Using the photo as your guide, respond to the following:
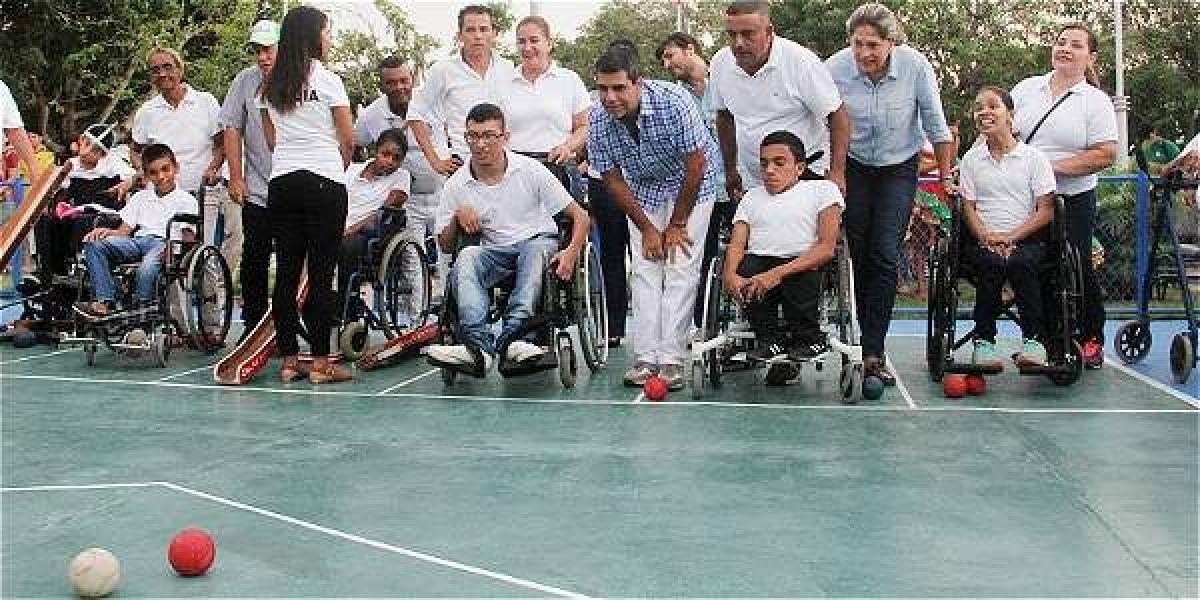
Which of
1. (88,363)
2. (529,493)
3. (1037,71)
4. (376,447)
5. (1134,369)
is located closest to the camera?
(529,493)

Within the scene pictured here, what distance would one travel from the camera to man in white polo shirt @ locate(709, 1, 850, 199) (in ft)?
20.0

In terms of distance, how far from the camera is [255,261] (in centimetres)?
730

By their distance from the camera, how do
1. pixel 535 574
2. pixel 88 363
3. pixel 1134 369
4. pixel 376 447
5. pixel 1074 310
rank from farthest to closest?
pixel 88 363
pixel 1134 369
pixel 1074 310
pixel 376 447
pixel 535 574

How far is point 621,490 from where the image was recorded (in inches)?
169

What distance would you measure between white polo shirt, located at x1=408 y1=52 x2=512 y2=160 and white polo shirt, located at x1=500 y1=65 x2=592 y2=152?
0.58 ft

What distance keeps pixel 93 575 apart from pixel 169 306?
4.55m

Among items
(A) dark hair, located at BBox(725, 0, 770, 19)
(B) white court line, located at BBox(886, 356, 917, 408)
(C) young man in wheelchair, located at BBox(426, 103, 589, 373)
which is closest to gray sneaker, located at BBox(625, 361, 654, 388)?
(C) young man in wheelchair, located at BBox(426, 103, 589, 373)

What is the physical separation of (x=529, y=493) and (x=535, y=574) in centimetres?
89

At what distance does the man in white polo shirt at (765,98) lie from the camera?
6.11 m

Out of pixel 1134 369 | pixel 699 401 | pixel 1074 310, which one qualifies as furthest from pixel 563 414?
pixel 1134 369

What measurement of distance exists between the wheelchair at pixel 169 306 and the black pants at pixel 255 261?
281 millimetres

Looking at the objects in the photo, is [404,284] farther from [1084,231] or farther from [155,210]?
[1084,231]

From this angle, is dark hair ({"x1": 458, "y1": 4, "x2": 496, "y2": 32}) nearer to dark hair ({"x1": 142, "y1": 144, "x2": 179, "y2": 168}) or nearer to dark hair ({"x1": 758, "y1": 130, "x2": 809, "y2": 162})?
dark hair ({"x1": 142, "y1": 144, "x2": 179, "y2": 168})

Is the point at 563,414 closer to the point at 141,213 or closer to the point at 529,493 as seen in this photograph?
the point at 529,493
